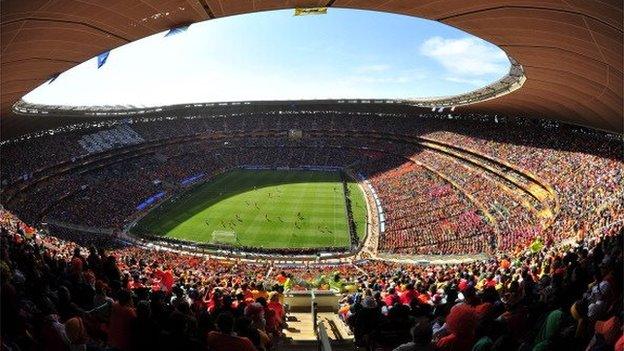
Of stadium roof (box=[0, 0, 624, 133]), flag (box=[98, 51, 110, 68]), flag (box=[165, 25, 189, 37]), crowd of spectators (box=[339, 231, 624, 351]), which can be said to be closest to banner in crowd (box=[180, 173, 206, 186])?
stadium roof (box=[0, 0, 624, 133])

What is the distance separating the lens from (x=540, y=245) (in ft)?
72.2

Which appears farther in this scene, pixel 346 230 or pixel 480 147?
pixel 480 147

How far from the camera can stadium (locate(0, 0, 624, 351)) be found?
21.5ft

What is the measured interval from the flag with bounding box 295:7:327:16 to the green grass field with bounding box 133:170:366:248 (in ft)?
68.4

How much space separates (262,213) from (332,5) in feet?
93.6

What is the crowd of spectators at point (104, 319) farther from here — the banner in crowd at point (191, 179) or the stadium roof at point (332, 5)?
the banner in crowd at point (191, 179)

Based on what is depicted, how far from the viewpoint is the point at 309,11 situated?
15.6 m

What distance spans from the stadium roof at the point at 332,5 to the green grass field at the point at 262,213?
18382 millimetres

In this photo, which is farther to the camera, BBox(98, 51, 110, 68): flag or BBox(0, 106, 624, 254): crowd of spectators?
BBox(0, 106, 624, 254): crowd of spectators

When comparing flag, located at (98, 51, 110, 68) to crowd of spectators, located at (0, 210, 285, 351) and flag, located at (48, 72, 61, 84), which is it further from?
crowd of spectators, located at (0, 210, 285, 351)

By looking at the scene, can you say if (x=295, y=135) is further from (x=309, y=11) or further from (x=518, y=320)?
(x=518, y=320)

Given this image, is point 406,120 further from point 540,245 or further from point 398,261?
point 540,245

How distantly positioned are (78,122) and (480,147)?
134ft

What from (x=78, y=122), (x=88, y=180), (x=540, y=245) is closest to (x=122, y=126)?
(x=78, y=122)
